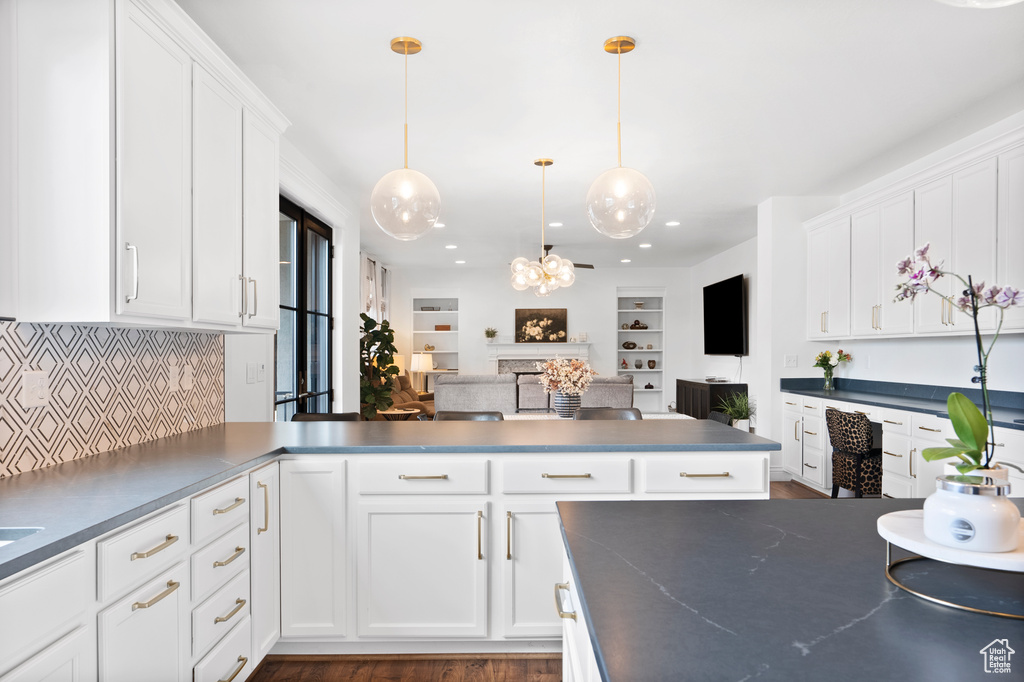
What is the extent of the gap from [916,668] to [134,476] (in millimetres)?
1953

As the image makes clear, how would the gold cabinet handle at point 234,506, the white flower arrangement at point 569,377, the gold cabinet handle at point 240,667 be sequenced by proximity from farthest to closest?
the white flower arrangement at point 569,377 → the gold cabinet handle at point 240,667 → the gold cabinet handle at point 234,506

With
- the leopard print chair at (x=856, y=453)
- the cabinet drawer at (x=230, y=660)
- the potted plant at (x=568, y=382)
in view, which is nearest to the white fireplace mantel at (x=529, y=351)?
the leopard print chair at (x=856, y=453)

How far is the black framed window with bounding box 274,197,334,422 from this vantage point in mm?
4273

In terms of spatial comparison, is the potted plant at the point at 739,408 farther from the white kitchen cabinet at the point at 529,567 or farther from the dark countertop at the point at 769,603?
the dark countertop at the point at 769,603

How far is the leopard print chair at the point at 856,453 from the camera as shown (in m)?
4.18

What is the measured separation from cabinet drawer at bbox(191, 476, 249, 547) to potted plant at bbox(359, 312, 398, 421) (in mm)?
5057

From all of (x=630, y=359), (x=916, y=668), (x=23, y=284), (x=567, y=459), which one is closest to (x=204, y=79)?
(x=23, y=284)

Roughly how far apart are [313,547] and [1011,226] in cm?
402

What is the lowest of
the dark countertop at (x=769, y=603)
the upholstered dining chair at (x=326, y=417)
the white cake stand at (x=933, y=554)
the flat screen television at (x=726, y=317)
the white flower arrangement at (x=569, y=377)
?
the upholstered dining chair at (x=326, y=417)

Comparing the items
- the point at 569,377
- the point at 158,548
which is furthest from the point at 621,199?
the point at 158,548

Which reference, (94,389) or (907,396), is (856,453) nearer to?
(907,396)

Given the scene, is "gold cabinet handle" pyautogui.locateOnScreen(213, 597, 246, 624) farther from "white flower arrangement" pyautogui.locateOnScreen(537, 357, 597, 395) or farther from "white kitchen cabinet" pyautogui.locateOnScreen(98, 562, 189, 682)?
"white flower arrangement" pyautogui.locateOnScreen(537, 357, 597, 395)

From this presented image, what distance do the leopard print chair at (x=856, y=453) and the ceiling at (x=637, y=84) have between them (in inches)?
74.1

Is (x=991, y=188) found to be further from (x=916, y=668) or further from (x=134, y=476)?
(x=134, y=476)
